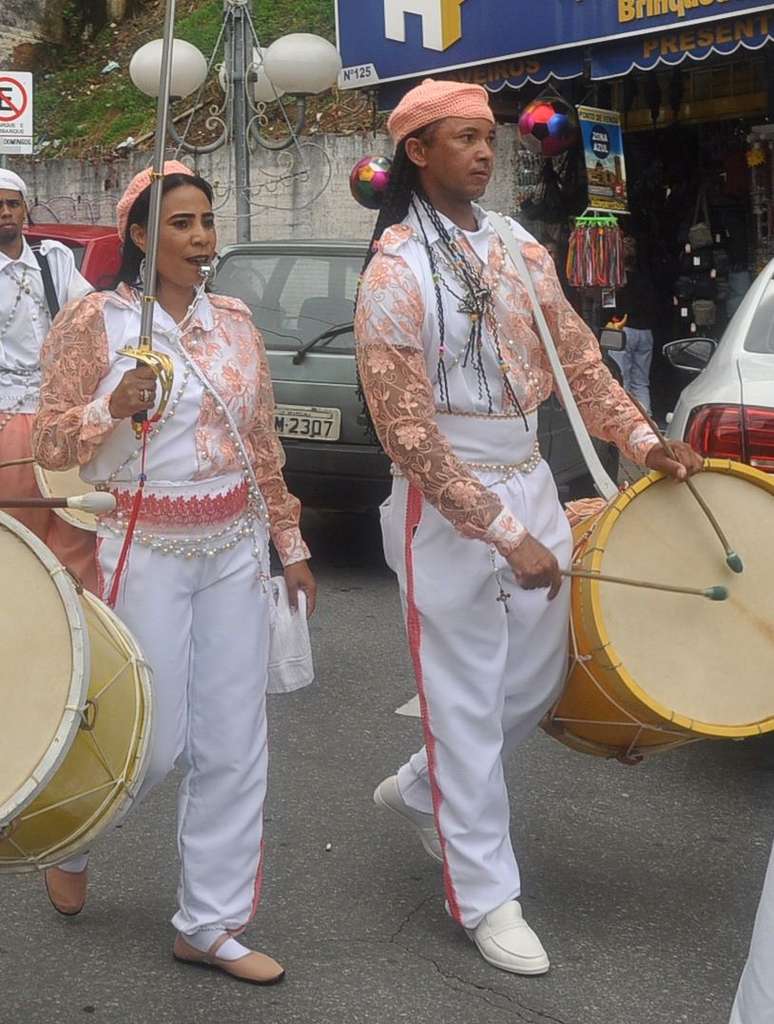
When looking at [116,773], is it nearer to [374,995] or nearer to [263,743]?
[263,743]

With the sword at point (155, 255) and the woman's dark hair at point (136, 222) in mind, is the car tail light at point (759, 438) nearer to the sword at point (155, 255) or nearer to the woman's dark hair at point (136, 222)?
the woman's dark hair at point (136, 222)

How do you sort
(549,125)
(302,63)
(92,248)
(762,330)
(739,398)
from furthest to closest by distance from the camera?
(302,63)
(549,125)
(92,248)
(762,330)
(739,398)

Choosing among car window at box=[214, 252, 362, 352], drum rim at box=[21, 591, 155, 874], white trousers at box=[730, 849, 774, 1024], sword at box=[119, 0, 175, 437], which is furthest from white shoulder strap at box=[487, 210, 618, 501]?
car window at box=[214, 252, 362, 352]

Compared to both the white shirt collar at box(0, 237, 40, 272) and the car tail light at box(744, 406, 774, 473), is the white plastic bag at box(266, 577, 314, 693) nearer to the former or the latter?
the car tail light at box(744, 406, 774, 473)

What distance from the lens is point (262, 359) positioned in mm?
3537

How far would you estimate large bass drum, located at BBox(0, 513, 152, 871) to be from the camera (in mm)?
2654

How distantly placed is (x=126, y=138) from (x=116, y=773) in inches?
637

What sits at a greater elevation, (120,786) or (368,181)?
(368,181)

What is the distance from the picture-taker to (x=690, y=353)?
5.87 meters

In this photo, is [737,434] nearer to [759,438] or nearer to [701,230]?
[759,438]

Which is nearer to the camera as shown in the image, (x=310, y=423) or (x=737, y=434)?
(x=737, y=434)

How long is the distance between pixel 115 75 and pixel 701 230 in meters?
11.4

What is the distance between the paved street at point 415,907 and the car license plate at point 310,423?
237cm

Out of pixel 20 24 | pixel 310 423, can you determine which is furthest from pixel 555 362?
pixel 20 24
